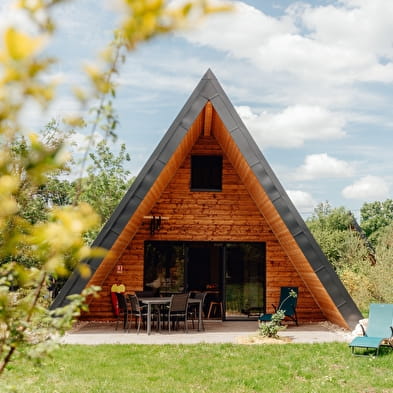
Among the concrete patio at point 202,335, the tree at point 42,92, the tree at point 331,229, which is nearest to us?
the tree at point 42,92

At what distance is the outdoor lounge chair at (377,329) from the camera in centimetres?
877

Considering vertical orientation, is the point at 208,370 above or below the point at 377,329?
below

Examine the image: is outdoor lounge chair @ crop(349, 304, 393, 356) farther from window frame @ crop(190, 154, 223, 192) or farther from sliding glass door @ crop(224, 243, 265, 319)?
window frame @ crop(190, 154, 223, 192)

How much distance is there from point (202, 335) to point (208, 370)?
3353 mm

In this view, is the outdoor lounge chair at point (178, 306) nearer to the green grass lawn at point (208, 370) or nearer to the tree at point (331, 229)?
the green grass lawn at point (208, 370)

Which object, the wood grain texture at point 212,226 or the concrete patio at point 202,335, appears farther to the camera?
the wood grain texture at point 212,226

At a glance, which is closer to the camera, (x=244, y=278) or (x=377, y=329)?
(x=377, y=329)

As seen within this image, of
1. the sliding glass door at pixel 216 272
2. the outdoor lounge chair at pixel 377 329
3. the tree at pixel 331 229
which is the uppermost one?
the tree at pixel 331 229

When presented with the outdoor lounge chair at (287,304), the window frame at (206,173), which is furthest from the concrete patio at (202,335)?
the window frame at (206,173)

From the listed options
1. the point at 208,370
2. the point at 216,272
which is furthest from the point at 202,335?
the point at 208,370

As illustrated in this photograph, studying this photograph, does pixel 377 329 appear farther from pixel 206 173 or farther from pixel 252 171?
pixel 206 173

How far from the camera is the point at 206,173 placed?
14008 mm

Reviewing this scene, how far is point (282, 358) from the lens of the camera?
28.2 feet

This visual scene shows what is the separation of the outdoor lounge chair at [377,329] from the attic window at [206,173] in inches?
218
